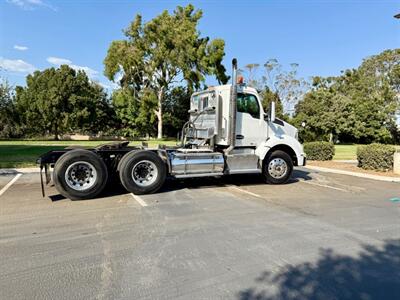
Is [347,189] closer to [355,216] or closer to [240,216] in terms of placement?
[355,216]

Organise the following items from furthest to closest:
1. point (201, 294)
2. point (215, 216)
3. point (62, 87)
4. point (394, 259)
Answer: point (62, 87) < point (215, 216) < point (394, 259) < point (201, 294)

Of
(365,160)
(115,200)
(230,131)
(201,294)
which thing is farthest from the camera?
(365,160)

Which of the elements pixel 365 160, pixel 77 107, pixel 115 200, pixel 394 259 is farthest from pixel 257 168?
pixel 77 107

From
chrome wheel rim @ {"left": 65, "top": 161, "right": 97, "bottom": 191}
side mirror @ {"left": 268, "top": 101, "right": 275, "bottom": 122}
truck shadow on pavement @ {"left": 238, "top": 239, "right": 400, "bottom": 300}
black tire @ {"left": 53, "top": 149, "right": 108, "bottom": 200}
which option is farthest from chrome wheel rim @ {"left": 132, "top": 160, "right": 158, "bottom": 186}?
truck shadow on pavement @ {"left": 238, "top": 239, "right": 400, "bottom": 300}

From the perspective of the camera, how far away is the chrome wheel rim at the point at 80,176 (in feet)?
23.1

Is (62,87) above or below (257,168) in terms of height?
above

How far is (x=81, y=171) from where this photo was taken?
23.7 feet

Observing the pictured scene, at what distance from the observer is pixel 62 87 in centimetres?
4322

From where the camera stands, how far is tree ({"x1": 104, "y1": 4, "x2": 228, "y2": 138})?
36.3 metres

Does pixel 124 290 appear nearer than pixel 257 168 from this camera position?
Yes

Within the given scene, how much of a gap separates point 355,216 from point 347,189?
3.25m

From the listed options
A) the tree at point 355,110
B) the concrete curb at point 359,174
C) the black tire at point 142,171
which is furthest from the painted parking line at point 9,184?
the tree at point 355,110

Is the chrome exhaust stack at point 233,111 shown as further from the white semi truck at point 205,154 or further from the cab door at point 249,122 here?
the cab door at point 249,122

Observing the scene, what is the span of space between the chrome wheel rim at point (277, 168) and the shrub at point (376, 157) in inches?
236
